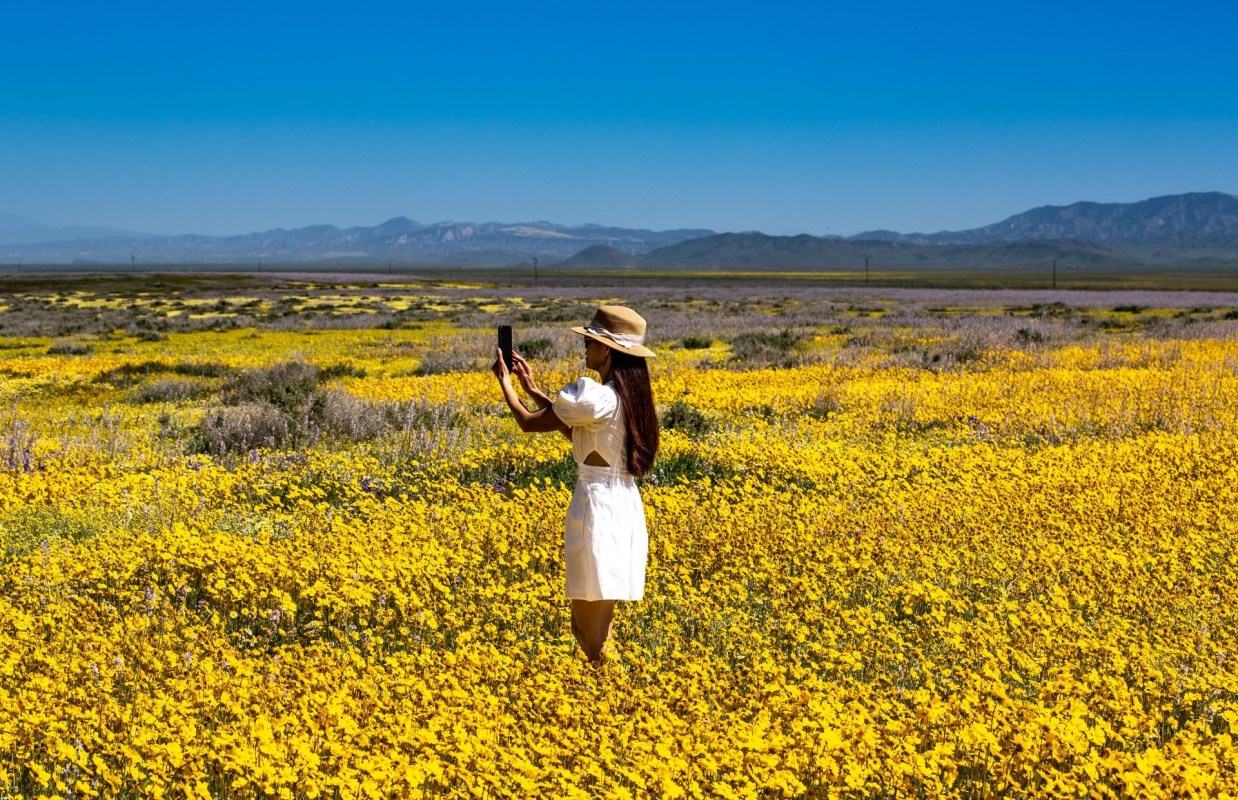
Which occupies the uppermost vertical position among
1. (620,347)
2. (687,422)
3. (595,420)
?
(620,347)

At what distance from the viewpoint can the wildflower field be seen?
4004 mm

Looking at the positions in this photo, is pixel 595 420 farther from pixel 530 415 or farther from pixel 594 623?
pixel 594 623

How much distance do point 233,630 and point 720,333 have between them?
78.6ft

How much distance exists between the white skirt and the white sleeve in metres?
0.32

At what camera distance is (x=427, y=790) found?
3816mm

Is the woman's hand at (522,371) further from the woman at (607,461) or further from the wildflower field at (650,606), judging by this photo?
the wildflower field at (650,606)

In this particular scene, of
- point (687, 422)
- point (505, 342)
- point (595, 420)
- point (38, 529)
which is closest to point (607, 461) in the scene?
point (595, 420)

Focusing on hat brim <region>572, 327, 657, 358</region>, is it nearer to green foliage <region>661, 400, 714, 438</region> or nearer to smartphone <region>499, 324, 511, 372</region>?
smartphone <region>499, 324, 511, 372</region>

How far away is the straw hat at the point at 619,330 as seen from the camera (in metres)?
4.97

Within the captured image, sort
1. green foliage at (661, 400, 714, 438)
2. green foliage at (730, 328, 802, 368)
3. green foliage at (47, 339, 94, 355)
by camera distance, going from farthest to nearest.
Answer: green foliage at (47, 339, 94, 355) < green foliage at (730, 328, 802, 368) < green foliage at (661, 400, 714, 438)

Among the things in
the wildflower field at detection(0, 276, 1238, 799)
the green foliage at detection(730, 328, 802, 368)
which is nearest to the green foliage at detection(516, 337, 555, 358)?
the green foliage at detection(730, 328, 802, 368)

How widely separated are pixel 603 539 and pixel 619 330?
1.02 meters

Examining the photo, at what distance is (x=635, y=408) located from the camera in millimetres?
5074

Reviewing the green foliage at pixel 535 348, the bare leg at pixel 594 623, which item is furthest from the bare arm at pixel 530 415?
the green foliage at pixel 535 348
